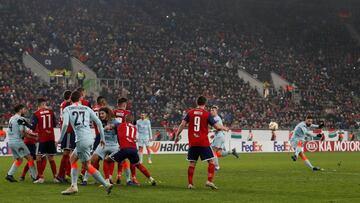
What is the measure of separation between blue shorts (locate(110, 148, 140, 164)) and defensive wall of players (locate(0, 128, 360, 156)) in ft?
92.3

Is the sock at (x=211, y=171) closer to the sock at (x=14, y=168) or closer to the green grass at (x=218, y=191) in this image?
the green grass at (x=218, y=191)

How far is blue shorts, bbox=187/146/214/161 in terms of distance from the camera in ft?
62.6

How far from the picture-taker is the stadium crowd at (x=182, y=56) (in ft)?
180

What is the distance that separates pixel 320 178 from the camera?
23109 millimetres

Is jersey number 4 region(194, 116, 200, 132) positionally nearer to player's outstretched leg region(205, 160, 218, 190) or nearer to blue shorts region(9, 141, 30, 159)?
player's outstretched leg region(205, 160, 218, 190)

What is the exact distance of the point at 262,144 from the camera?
53.4 metres

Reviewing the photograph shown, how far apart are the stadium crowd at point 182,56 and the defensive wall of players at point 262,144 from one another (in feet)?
8.35

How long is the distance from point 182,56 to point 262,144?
13969mm

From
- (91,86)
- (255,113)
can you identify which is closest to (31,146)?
(91,86)

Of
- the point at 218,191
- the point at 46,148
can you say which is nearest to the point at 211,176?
the point at 218,191

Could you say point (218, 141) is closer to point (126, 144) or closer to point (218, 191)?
point (126, 144)

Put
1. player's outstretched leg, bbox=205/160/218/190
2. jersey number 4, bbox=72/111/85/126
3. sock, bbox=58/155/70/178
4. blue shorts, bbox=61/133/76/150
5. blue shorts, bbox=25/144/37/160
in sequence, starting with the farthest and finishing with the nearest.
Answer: blue shorts, bbox=25/144/37/160
sock, bbox=58/155/70/178
blue shorts, bbox=61/133/76/150
player's outstretched leg, bbox=205/160/218/190
jersey number 4, bbox=72/111/85/126

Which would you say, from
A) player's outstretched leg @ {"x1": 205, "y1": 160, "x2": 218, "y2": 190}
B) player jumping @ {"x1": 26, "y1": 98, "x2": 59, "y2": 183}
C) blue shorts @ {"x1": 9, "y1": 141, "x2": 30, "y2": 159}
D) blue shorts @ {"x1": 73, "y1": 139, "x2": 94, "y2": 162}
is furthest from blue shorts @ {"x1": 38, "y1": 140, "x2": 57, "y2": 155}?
player's outstretched leg @ {"x1": 205, "y1": 160, "x2": 218, "y2": 190}

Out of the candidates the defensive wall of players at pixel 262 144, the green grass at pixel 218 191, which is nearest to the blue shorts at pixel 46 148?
the green grass at pixel 218 191
